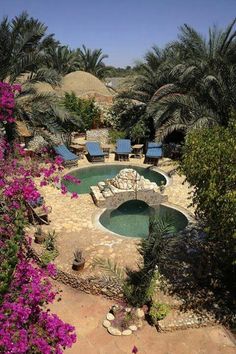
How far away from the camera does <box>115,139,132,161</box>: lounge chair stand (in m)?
20.3

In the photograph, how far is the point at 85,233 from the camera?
11.5 metres

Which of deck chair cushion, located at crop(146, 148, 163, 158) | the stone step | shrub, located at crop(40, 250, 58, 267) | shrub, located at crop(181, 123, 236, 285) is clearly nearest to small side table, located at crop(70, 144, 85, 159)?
deck chair cushion, located at crop(146, 148, 163, 158)

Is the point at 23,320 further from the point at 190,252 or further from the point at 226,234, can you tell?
the point at 190,252

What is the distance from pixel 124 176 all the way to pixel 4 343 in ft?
33.0

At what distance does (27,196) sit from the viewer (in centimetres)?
746

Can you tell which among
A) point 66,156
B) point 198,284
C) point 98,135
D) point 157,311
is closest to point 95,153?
point 66,156

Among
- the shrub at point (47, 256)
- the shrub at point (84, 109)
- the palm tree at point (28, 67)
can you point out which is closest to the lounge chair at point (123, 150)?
the shrub at point (84, 109)

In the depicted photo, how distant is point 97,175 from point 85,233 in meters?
7.59

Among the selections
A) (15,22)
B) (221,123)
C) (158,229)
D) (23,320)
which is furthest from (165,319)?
(15,22)

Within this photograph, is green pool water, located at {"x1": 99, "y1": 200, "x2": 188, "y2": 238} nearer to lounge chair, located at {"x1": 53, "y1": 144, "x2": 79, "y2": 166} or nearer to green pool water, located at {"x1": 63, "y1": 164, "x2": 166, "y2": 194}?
green pool water, located at {"x1": 63, "y1": 164, "x2": 166, "y2": 194}

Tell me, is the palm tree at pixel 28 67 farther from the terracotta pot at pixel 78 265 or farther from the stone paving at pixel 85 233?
the terracotta pot at pixel 78 265

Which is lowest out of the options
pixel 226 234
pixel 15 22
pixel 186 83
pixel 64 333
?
pixel 64 333

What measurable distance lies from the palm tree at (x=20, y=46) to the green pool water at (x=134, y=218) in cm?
735

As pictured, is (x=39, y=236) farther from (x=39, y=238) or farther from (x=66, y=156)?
(x=66, y=156)
